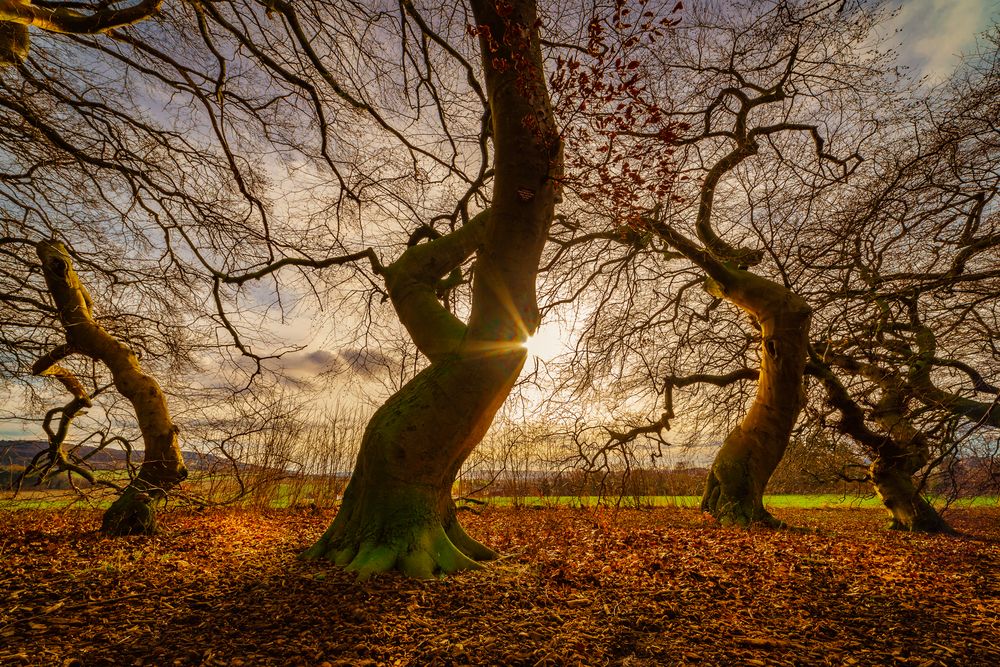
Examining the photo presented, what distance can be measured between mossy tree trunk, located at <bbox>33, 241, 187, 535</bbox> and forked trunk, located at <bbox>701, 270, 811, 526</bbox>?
817cm

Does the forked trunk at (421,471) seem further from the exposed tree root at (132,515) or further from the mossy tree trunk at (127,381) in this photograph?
the mossy tree trunk at (127,381)

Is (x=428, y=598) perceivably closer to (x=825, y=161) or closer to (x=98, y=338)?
(x=98, y=338)

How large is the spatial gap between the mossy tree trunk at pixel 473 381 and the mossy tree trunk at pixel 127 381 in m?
2.83

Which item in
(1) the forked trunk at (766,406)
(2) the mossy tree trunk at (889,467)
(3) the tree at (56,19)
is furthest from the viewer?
(2) the mossy tree trunk at (889,467)

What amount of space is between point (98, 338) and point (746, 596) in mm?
7671

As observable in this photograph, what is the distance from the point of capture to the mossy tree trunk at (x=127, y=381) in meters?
5.08

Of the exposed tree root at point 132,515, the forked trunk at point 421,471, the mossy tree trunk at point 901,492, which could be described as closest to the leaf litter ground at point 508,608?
the forked trunk at point 421,471

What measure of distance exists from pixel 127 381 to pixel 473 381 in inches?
194

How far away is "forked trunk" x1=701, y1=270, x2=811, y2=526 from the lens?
720cm

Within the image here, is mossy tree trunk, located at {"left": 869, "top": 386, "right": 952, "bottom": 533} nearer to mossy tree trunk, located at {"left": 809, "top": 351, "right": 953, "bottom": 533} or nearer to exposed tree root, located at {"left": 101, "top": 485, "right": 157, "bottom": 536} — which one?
mossy tree trunk, located at {"left": 809, "top": 351, "right": 953, "bottom": 533}

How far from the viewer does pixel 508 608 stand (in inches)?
105

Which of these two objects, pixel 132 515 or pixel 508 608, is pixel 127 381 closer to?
A: pixel 132 515

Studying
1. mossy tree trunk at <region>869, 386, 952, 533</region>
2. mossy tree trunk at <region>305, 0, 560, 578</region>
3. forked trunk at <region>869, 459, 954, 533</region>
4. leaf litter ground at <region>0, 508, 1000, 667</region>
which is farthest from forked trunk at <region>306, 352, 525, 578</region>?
forked trunk at <region>869, 459, 954, 533</region>

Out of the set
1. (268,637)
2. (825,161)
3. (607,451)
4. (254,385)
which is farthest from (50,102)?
(825,161)
